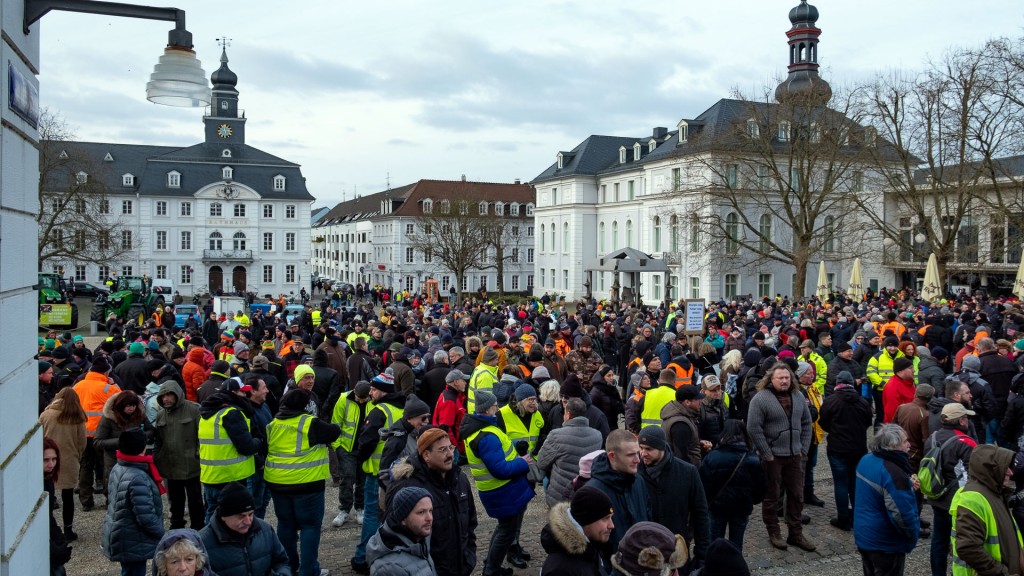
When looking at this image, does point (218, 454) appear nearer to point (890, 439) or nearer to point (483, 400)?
point (483, 400)

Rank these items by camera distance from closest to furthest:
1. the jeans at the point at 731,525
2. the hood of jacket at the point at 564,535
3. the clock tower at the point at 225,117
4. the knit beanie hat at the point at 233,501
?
1. the hood of jacket at the point at 564,535
2. the knit beanie hat at the point at 233,501
3. the jeans at the point at 731,525
4. the clock tower at the point at 225,117

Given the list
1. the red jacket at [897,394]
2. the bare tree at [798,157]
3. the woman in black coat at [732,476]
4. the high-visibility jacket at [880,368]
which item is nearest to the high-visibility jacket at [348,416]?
the woman in black coat at [732,476]

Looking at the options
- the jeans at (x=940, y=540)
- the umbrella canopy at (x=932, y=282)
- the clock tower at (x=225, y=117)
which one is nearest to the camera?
the jeans at (x=940, y=540)

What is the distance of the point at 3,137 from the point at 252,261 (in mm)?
62703

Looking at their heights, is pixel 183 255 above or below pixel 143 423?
above

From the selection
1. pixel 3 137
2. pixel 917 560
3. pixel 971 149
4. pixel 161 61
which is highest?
pixel 971 149

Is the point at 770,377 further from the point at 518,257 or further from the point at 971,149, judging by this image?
the point at 518,257

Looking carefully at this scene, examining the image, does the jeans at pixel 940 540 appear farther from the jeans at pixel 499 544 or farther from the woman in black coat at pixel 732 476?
the jeans at pixel 499 544

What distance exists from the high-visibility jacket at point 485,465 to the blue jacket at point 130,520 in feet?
7.94

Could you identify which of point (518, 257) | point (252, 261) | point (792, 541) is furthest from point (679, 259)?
point (792, 541)

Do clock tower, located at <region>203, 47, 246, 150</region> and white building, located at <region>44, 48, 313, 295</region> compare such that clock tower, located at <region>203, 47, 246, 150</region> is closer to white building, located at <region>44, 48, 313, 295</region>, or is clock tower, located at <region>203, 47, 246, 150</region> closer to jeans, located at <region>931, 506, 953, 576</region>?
white building, located at <region>44, 48, 313, 295</region>

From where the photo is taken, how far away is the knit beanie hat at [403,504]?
157 inches

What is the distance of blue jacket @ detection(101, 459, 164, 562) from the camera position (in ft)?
18.3

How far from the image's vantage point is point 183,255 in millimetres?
61625
